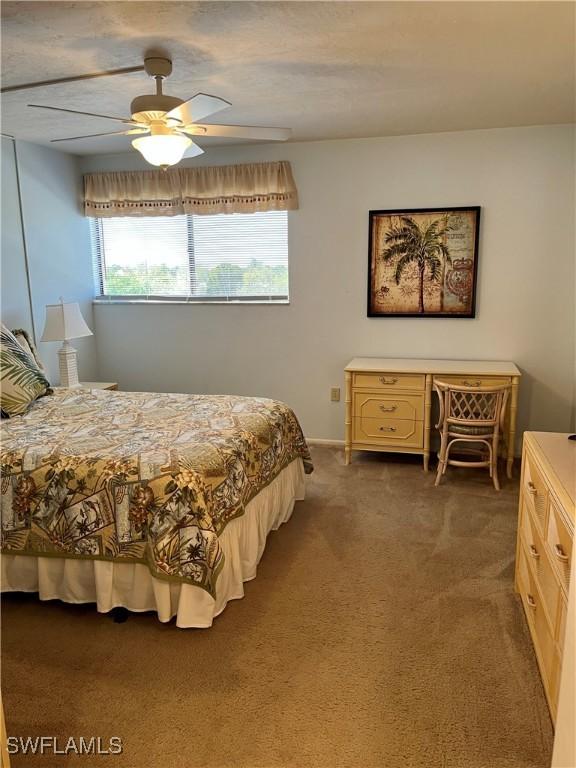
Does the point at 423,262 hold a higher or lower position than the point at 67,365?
higher

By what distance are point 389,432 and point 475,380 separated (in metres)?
0.73

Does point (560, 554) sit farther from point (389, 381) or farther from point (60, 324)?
point (60, 324)

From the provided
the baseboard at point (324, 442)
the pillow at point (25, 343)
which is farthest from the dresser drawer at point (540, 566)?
the pillow at point (25, 343)

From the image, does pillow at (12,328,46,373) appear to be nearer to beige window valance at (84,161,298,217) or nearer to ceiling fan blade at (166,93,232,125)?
beige window valance at (84,161,298,217)

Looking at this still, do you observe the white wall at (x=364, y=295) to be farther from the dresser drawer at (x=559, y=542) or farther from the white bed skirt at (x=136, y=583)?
the dresser drawer at (x=559, y=542)

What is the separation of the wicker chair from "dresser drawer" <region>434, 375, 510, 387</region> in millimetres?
127

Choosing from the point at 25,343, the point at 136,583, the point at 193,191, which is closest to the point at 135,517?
the point at 136,583

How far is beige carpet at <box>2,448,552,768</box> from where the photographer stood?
177cm

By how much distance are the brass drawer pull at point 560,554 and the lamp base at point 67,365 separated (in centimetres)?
344

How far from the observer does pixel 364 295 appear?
4.56m

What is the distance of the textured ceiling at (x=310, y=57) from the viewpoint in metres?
2.15

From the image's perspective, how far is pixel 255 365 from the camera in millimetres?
4930

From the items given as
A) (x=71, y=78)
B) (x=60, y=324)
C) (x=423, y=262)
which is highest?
(x=71, y=78)

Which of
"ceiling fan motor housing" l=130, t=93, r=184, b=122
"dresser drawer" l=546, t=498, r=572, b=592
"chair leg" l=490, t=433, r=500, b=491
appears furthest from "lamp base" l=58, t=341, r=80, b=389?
"dresser drawer" l=546, t=498, r=572, b=592
